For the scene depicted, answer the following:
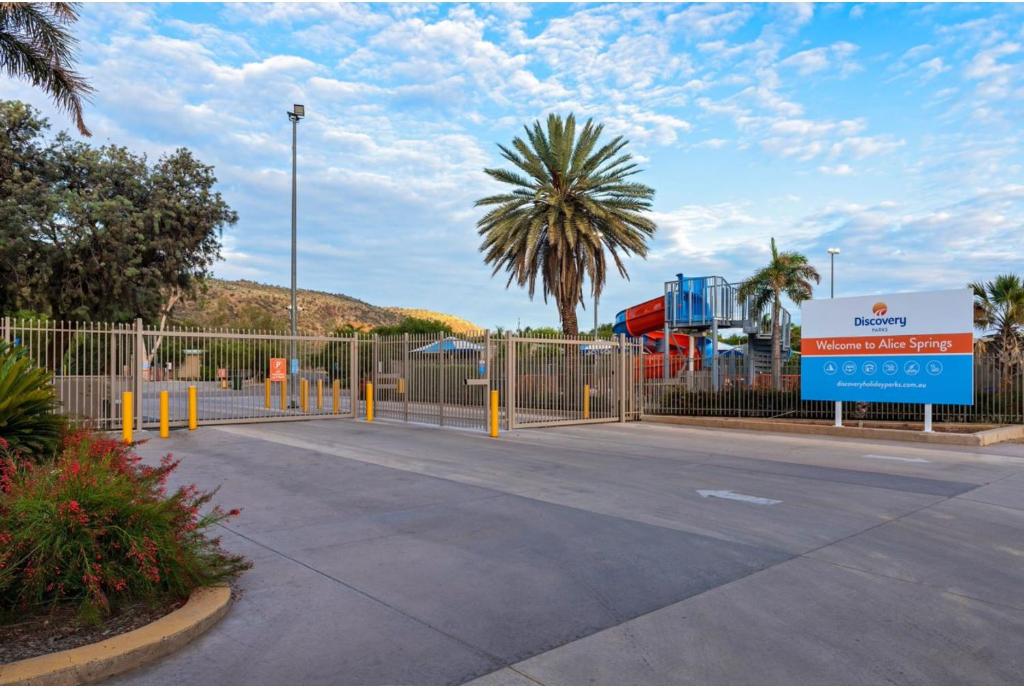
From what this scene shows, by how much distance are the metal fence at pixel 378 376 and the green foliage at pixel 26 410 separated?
8.65 metres

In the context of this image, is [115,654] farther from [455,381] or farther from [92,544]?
[455,381]

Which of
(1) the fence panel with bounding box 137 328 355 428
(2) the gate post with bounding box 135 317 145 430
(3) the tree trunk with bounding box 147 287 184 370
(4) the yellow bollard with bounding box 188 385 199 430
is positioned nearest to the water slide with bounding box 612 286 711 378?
(1) the fence panel with bounding box 137 328 355 428

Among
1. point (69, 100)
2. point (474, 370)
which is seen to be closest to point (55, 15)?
point (69, 100)

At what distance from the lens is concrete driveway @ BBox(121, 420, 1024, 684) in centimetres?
430

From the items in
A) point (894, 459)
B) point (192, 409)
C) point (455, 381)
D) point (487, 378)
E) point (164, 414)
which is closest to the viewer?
point (894, 459)

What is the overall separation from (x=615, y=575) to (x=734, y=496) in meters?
4.02

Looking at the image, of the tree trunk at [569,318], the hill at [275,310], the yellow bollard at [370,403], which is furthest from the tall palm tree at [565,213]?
the hill at [275,310]

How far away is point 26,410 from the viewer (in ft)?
25.4

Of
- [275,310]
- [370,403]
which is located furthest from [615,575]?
[275,310]

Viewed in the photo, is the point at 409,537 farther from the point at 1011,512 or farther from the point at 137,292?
the point at 137,292

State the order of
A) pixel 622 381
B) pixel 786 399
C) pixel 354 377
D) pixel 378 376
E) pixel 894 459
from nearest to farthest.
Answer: pixel 894 459
pixel 786 399
pixel 378 376
pixel 622 381
pixel 354 377

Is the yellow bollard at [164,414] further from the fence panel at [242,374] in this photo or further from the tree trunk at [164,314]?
the tree trunk at [164,314]

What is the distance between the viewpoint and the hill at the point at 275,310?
236ft

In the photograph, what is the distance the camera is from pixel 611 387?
21.4 metres
